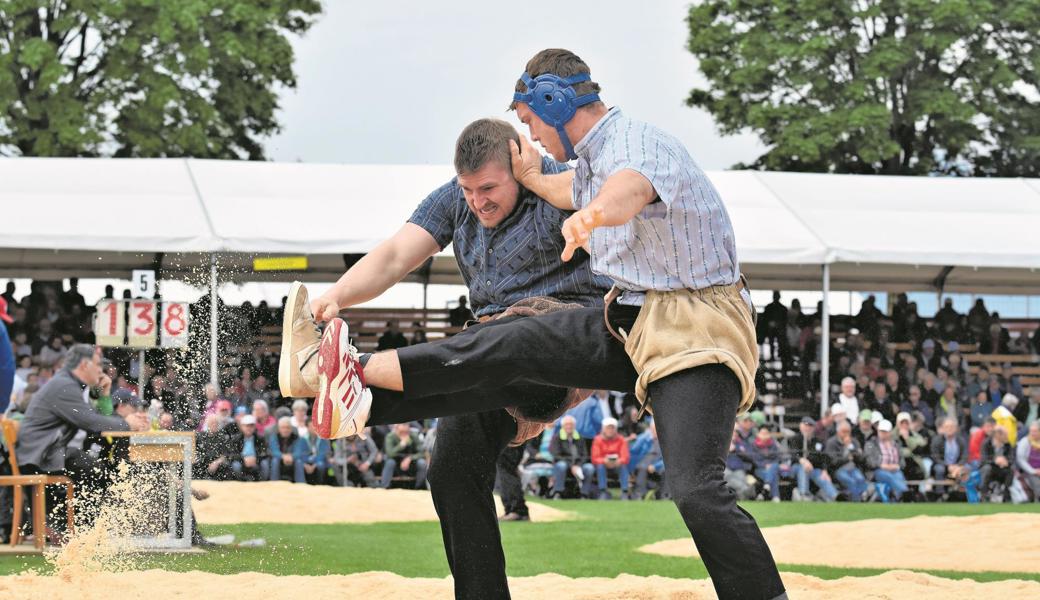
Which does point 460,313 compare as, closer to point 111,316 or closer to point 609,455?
point 609,455

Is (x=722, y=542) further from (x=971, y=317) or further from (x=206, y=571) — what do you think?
(x=971, y=317)

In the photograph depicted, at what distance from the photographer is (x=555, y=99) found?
4.08 metres

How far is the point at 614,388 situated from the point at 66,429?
6036 mm

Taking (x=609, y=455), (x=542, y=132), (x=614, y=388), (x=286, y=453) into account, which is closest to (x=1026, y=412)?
(x=609, y=455)

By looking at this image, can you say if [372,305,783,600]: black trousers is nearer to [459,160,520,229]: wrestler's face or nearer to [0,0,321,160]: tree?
[459,160,520,229]: wrestler's face

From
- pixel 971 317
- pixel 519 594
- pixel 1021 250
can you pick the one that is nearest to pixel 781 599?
pixel 519 594

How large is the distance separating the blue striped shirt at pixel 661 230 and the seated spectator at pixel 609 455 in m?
10.4

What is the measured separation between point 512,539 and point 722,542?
6.08 metres

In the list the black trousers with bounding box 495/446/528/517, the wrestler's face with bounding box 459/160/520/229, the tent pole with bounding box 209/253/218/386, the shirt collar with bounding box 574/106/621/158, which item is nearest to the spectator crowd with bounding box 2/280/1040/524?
the tent pole with bounding box 209/253/218/386

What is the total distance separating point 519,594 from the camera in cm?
612

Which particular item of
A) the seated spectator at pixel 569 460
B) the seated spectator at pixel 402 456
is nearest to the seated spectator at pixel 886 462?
the seated spectator at pixel 569 460

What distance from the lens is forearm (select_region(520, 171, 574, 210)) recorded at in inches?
178

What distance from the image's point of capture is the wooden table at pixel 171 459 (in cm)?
863

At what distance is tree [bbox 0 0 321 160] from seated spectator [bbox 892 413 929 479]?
1475 centimetres
